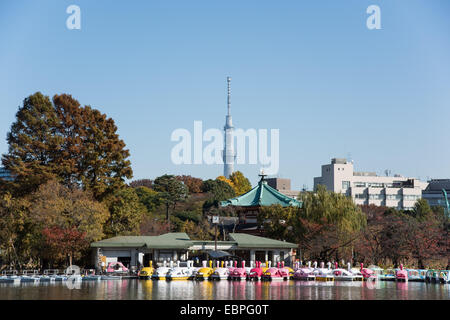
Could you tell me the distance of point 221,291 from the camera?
36375 millimetres

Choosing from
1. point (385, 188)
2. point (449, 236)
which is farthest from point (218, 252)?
point (385, 188)

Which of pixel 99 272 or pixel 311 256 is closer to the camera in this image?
pixel 99 272

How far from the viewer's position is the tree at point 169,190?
9131cm

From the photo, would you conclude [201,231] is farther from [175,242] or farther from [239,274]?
[239,274]

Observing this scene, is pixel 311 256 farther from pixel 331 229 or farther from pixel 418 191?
pixel 418 191

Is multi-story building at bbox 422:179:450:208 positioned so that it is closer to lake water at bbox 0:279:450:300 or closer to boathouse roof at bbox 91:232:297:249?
boathouse roof at bbox 91:232:297:249

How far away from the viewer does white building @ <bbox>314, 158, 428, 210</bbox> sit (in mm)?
136750

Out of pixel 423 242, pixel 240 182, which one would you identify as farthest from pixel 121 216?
pixel 240 182

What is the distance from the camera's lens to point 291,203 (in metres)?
64.2

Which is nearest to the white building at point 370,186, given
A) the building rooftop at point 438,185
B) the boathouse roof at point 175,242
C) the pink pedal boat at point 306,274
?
the building rooftop at point 438,185

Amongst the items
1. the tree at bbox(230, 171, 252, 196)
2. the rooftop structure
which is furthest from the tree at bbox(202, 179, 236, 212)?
the rooftop structure

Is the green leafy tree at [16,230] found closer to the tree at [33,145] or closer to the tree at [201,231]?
the tree at [33,145]

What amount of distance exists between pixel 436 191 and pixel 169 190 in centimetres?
7621
